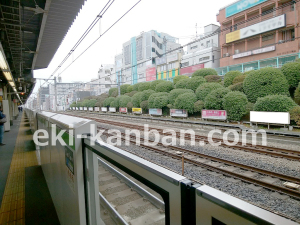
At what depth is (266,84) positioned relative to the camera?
12906 mm

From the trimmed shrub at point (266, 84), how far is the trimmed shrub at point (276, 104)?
1406 mm

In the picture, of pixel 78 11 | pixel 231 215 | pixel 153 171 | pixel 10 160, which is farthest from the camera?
pixel 10 160

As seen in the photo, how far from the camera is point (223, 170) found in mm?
5316

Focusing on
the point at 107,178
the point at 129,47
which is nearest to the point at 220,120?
the point at 107,178

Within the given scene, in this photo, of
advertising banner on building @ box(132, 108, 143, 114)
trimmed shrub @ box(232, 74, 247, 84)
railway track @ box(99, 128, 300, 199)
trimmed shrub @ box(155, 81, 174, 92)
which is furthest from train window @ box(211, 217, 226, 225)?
advertising banner on building @ box(132, 108, 143, 114)

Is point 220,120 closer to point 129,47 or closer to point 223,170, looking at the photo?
point 223,170

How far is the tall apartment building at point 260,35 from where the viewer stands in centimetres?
2147

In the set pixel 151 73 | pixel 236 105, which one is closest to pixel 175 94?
pixel 236 105

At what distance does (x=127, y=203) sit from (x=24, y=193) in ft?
6.28

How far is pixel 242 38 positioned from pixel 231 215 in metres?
→ 29.3

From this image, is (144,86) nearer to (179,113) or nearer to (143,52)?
(179,113)

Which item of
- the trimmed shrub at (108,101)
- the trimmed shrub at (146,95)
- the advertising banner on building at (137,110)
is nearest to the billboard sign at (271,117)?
the trimmed shrub at (146,95)

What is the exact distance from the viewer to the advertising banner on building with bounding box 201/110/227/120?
13594 mm

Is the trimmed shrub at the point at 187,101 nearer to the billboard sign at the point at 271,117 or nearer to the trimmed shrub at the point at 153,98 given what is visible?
the trimmed shrub at the point at 153,98
